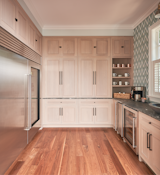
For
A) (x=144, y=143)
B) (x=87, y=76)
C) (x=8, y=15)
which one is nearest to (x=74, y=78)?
(x=87, y=76)

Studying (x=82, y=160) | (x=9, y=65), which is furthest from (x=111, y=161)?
(x=9, y=65)

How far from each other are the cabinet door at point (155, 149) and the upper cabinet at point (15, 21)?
2270 mm

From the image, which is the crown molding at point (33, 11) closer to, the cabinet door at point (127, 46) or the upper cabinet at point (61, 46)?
the upper cabinet at point (61, 46)

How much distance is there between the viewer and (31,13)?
2.73 m

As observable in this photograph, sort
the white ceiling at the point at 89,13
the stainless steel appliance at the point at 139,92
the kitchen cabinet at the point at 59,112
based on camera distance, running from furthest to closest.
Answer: the kitchen cabinet at the point at 59,112, the stainless steel appliance at the point at 139,92, the white ceiling at the point at 89,13

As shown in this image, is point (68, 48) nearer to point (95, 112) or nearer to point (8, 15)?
point (95, 112)

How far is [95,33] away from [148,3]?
1.40 metres

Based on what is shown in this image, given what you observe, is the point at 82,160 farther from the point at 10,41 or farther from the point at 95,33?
the point at 95,33

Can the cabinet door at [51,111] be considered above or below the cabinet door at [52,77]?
below

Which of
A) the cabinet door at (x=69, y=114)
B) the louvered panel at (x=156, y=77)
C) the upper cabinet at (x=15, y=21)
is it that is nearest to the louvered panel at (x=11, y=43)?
the upper cabinet at (x=15, y=21)

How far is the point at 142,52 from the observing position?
124 inches

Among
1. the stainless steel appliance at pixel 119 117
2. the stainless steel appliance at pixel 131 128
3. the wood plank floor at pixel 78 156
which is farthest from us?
the stainless steel appliance at pixel 119 117

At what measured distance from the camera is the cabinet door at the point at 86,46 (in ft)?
11.9

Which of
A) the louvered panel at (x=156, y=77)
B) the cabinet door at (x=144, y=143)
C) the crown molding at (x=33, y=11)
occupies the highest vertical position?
the crown molding at (x=33, y=11)
